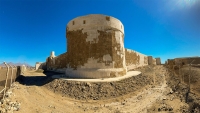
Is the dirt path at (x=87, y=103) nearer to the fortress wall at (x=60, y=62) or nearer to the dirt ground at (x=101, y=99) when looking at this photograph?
the dirt ground at (x=101, y=99)

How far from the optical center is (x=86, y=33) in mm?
11617

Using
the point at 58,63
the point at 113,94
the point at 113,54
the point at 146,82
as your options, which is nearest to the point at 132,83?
the point at 146,82

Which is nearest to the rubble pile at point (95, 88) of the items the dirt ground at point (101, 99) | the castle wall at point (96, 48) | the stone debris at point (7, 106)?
the dirt ground at point (101, 99)

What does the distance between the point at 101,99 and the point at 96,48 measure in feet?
16.2

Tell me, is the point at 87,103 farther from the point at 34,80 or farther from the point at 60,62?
the point at 60,62

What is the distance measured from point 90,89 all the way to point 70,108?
2277mm

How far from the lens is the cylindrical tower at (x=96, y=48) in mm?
11164

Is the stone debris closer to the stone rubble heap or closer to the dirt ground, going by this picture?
the stone rubble heap

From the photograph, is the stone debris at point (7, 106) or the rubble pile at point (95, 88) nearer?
the stone debris at point (7, 106)

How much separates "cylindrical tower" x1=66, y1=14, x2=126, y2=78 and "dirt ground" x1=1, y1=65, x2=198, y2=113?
201cm

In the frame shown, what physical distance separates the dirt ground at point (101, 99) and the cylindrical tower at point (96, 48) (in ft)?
6.60

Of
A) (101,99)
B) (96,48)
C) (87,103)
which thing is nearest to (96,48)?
(96,48)

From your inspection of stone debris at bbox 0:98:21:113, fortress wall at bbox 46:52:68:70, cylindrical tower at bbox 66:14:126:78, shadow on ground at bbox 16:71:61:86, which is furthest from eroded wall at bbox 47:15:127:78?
fortress wall at bbox 46:52:68:70

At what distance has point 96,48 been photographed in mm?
11328
